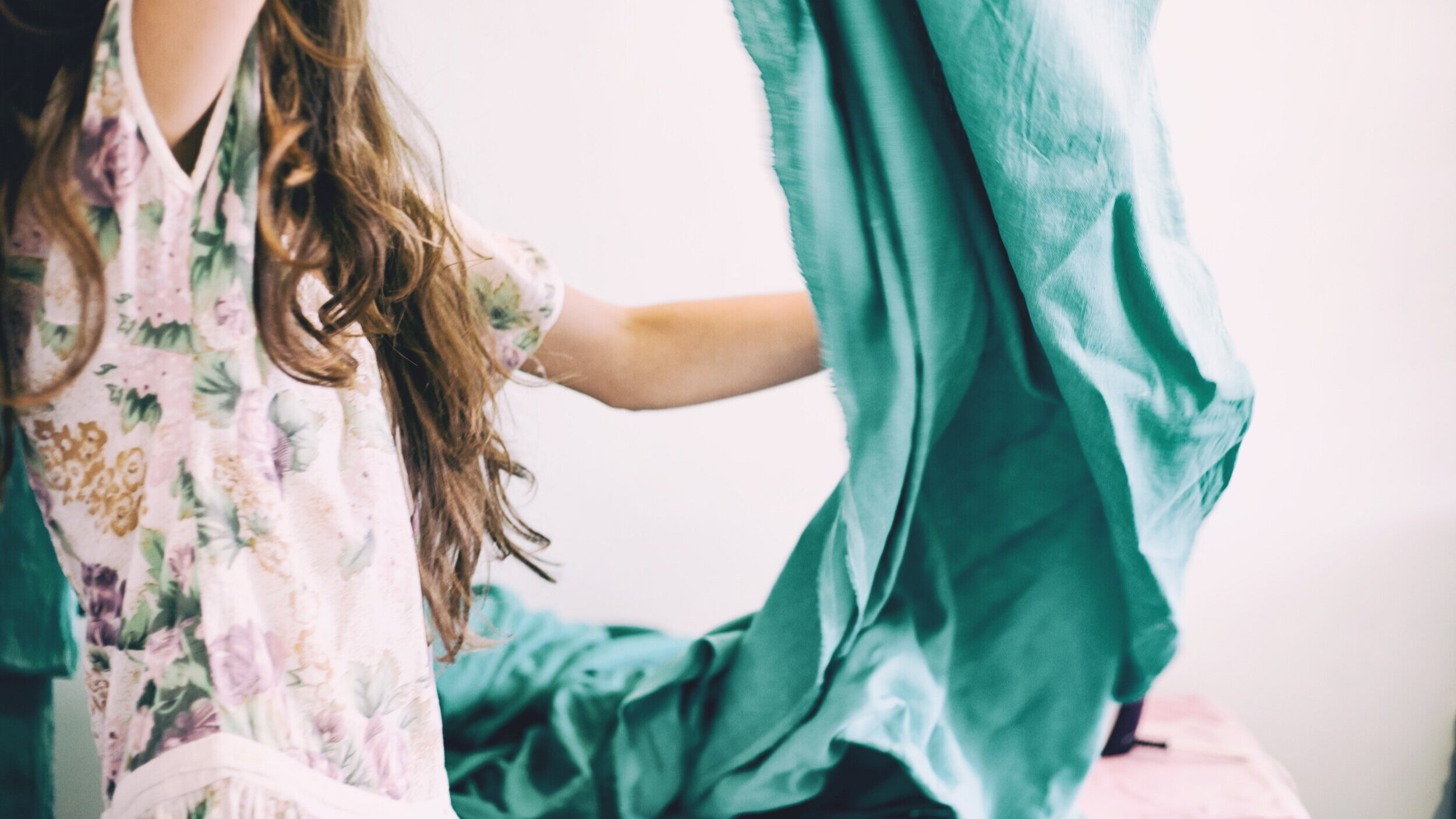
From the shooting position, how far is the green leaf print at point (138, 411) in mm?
462

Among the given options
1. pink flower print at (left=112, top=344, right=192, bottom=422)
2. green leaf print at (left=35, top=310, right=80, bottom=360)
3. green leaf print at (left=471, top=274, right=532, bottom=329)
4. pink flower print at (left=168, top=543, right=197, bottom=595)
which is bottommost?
pink flower print at (left=168, top=543, right=197, bottom=595)

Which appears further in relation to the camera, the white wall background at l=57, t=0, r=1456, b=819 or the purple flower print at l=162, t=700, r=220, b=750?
the white wall background at l=57, t=0, r=1456, b=819

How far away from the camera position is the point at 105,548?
47 cm

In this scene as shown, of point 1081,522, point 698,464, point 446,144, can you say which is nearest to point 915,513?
point 1081,522

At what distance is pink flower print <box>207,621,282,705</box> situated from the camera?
0.43 metres

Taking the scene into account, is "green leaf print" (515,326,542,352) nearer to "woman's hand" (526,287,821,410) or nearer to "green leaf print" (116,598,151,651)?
"woman's hand" (526,287,821,410)

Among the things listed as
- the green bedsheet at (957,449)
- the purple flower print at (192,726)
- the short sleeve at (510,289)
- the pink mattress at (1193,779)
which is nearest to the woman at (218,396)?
the purple flower print at (192,726)

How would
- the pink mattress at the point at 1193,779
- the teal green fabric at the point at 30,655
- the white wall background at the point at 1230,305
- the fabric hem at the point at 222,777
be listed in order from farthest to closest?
the white wall background at the point at 1230,305 < the pink mattress at the point at 1193,779 < the teal green fabric at the point at 30,655 < the fabric hem at the point at 222,777

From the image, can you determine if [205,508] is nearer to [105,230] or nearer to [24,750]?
[105,230]

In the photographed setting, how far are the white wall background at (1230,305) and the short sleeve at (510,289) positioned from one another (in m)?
0.48

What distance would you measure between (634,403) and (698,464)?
0.50 meters

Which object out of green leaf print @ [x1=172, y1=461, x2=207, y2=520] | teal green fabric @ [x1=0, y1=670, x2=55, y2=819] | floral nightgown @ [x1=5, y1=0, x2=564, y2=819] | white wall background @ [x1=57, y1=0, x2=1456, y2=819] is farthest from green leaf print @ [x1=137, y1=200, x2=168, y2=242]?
white wall background @ [x1=57, y1=0, x2=1456, y2=819]

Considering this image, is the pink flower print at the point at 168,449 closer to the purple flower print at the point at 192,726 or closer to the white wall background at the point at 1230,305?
the purple flower print at the point at 192,726

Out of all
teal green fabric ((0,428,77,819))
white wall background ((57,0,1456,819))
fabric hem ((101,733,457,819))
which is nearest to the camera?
fabric hem ((101,733,457,819))
